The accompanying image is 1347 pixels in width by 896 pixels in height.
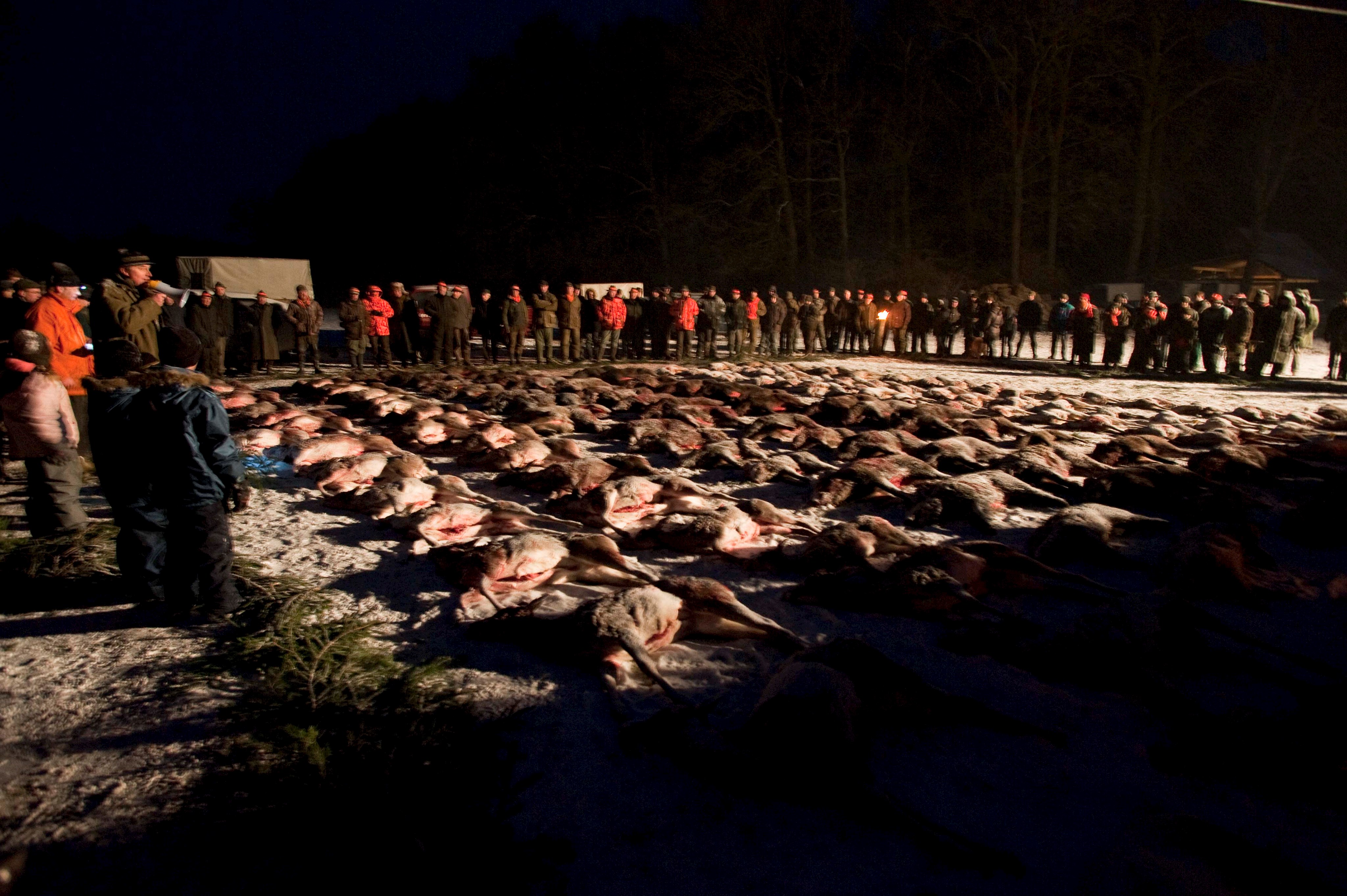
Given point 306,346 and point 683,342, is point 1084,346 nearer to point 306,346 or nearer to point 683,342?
point 683,342

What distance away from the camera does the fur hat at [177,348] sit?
Result: 4293mm

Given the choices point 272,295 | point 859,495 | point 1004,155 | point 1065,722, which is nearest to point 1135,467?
point 859,495

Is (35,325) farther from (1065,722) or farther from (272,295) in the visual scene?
(272,295)

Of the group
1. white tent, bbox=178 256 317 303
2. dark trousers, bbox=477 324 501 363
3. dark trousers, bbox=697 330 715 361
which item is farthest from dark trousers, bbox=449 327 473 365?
dark trousers, bbox=697 330 715 361

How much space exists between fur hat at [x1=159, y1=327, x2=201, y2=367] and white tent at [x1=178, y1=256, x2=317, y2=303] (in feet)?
53.3

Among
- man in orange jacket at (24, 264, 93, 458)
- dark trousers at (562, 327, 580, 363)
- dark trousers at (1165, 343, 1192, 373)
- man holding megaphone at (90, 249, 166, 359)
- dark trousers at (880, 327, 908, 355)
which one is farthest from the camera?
dark trousers at (880, 327, 908, 355)

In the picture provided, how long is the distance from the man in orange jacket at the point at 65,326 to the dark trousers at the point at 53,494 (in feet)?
3.25

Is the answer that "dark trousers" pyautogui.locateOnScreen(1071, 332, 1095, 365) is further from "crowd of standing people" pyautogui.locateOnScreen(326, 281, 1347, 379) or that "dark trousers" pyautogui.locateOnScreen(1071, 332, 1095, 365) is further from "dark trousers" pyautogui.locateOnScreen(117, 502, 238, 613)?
"dark trousers" pyautogui.locateOnScreen(117, 502, 238, 613)

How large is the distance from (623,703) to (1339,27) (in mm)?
45104

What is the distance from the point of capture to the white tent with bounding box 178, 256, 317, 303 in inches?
816

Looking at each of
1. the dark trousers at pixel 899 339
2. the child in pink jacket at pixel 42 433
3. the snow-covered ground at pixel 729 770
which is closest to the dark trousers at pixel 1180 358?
the dark trousers at pixel 899 339

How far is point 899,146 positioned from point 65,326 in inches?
1448

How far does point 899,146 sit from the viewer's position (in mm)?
37250

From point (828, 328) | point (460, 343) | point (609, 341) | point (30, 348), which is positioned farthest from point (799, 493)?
point (828, 328)
